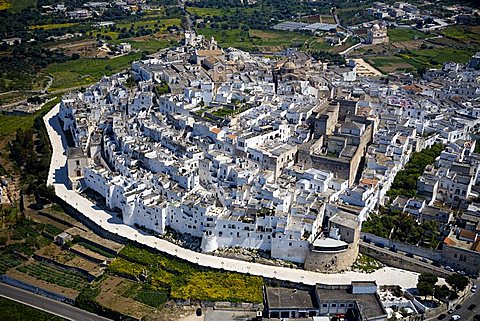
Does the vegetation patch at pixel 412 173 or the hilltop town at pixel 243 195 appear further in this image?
the vegetation patch at pixel 412 173

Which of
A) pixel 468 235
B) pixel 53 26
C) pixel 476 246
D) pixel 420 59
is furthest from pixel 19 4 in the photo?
pixel 476 246

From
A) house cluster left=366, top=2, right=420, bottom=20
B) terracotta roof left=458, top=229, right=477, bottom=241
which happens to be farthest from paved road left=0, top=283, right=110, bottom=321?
house cluster left=366, top=2, right=420, bottom=20

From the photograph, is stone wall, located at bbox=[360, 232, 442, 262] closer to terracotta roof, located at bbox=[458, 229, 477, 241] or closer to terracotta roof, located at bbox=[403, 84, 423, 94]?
terracotta roof, located at bbox=[458, 229, 477, 241]

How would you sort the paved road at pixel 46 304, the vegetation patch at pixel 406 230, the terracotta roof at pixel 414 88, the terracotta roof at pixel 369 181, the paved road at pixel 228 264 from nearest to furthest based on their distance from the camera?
the paved road at pixel 46 304 < the paved road at pixel 228 264 < the vegetation patch at pixel 406 230 < the terracotta roof at pixel 369 181 < the terracotta roof at pixel 414 88

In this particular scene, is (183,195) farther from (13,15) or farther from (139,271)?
(13,15)

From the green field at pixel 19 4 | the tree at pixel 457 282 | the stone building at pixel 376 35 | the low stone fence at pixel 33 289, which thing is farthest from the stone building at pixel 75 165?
the green field at pixel 19 4

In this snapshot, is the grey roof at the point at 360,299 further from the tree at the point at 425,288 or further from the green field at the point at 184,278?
the green field at the point at 184,278
